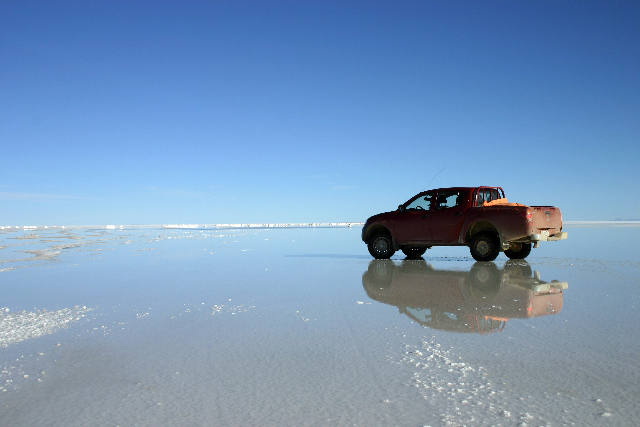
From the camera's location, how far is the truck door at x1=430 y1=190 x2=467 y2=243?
1271 cm

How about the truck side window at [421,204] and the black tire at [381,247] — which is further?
the black tire at [381,247]

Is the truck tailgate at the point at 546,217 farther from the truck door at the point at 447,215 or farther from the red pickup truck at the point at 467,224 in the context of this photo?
the truck door at the point at 447,215

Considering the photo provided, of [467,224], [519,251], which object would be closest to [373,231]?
[467,224]

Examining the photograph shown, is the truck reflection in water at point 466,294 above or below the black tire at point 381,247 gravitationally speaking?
below

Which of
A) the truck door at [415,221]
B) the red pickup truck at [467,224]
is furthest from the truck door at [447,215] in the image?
the truck door at [415,221]

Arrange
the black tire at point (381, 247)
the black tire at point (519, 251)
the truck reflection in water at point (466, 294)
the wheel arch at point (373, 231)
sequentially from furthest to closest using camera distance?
1. the wheel arch at point (373, 231)
2. the black tire at point (381, 247)
3. the black tire at point (519, 251)
4. the truck reflection in water at point (466, 294)

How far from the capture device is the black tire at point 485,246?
12.3m

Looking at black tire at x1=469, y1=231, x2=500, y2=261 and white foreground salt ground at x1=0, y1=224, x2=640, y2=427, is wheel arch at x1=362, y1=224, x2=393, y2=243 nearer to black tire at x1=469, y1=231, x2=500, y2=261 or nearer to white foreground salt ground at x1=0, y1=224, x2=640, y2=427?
black tire at x1=469, y1=231, x2=500, y2=261

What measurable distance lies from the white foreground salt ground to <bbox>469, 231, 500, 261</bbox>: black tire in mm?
3433

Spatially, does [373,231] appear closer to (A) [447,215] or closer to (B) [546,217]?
(A) [447,215]

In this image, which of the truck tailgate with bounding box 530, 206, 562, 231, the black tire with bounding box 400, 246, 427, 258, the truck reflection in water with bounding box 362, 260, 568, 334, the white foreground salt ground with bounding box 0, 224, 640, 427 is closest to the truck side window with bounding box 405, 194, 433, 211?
the black tire with bounding box 400, 246, 427, 258

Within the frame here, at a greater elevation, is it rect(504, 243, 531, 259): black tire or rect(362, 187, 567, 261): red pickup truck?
rect(362, 187, 567, 261): red pickup truck

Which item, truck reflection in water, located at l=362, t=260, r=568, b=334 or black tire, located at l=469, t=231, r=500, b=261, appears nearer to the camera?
truck reflection in water, located at l=362, t=260, r=568, b=334

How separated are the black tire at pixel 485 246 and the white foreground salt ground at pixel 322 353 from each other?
343 cm
